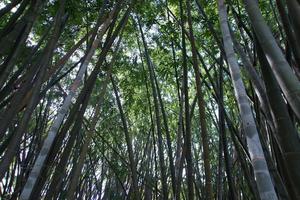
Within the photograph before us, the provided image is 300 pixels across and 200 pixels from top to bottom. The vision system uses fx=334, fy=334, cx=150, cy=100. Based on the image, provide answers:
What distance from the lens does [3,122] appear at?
207cm

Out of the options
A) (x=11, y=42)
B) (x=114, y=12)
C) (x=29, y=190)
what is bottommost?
(x=29, y=190)

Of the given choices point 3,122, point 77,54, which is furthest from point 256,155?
point 77,54

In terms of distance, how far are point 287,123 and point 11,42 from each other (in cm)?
205

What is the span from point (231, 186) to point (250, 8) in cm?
197

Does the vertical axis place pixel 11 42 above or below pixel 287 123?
above

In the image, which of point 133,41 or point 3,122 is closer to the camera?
point 3,122

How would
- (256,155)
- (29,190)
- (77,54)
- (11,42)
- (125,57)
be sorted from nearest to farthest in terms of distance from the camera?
(256,155), (29,190), (11,42), (125,57), (77,54)

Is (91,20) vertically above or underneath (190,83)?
underneath

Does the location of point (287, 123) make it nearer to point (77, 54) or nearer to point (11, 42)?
point (11, 42)

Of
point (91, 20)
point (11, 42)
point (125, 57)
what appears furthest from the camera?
point (125, 57)

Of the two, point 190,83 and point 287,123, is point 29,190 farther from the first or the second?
point 190,83

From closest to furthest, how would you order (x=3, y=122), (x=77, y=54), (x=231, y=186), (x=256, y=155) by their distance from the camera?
(x=256, y=155) < (x=3, y=122) < (x=231, y=186) < (x=77, y=54)

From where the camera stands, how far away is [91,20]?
13.6ft

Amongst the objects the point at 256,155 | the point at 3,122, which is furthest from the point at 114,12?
the point at 256,155
